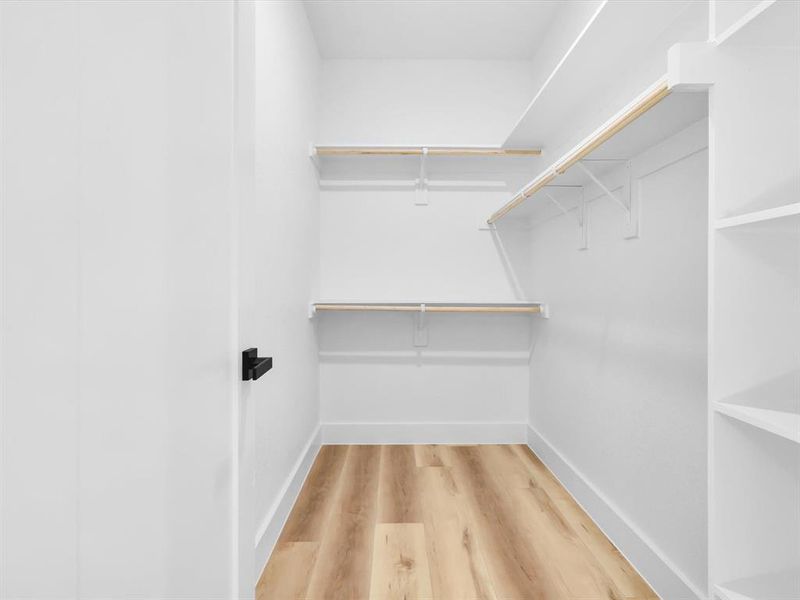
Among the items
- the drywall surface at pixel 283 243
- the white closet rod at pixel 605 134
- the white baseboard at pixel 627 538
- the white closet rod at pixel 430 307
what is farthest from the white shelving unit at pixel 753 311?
the white closet rod at pixel 430 307

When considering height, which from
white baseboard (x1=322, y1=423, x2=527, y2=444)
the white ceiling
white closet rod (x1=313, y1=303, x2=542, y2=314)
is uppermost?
the white ceiling

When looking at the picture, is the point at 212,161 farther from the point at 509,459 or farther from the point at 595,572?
the point at 509,459

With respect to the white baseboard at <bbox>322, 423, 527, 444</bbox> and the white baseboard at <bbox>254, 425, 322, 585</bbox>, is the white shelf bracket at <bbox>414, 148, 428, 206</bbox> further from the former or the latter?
the white baseboard at <bbox>254, 425, 322, 585</bbox>

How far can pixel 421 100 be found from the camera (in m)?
2.87

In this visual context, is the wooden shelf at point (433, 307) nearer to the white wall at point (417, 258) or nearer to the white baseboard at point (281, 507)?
the white wall at point (417, 258)

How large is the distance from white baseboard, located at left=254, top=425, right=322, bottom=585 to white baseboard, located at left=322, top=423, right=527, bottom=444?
0.94ft

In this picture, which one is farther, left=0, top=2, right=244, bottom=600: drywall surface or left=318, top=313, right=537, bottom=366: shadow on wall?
left=318, top=313, right=537, bottom=366: shadow on wall

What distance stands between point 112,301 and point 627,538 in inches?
71.6

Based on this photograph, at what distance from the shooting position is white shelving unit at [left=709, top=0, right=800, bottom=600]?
34.1 inches

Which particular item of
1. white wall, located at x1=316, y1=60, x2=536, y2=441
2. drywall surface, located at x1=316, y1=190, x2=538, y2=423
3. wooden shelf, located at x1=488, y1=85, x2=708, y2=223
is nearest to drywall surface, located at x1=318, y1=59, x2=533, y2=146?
Result: white wall, located at x1=316, y1=60, x2=536, y2=441

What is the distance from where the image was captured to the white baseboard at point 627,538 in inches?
→ 53.8

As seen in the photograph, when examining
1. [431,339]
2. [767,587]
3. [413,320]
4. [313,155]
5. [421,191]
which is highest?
[313,155]

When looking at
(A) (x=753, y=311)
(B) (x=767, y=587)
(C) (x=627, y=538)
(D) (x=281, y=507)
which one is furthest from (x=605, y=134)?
(D) (x=281, y=507)

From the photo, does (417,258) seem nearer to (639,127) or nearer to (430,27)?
(430,27)
